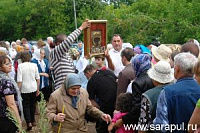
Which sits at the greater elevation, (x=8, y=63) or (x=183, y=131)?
(x=8, y=63)

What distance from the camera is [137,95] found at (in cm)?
413

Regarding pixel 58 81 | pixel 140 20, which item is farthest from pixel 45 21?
pixel 58 81

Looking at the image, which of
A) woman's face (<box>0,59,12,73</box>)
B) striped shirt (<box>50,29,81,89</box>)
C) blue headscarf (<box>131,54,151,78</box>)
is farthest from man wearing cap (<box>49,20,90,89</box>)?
blue headscarf (<box>131,54,151,78</box>)

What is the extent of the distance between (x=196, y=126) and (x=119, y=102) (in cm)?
147

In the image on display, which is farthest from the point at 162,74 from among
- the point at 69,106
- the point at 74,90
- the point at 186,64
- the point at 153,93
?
the point at 69,106

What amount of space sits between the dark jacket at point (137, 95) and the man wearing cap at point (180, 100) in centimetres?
58

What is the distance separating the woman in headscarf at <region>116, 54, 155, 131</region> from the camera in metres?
4.13

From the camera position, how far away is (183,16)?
36.9 feet

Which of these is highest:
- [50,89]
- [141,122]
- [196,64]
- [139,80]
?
[196,64]

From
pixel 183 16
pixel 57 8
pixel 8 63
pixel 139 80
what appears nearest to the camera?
pixel 139 80

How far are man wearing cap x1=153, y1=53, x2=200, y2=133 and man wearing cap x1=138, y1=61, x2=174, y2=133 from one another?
19 cm

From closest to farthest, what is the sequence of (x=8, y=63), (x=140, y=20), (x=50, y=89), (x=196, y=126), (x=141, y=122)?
(x=196, y=126) → (x=141, y=122) → (x=8, y=63) → (x=50, y=89) → (x=140, y=20)

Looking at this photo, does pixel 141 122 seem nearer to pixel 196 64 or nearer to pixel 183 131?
pixel 183 131

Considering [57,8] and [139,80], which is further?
[57,8]
